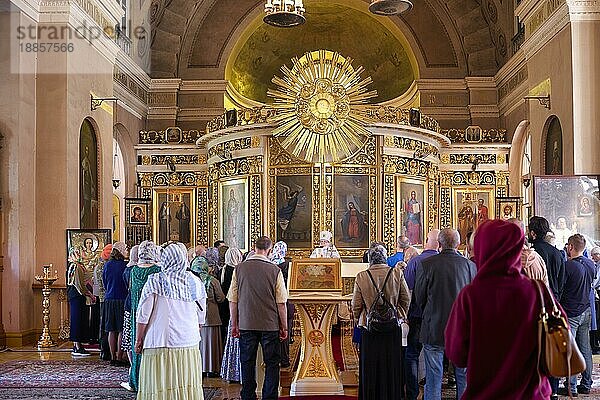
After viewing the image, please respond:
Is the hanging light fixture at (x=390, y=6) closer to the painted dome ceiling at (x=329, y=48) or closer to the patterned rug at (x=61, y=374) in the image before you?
the patterned rug at (x=61, y=374)

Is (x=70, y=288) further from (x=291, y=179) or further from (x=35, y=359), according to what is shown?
(x=291, y=179)

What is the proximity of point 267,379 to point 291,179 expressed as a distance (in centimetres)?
1102

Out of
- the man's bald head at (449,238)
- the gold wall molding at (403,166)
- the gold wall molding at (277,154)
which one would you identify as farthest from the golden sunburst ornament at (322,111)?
the man's bald head at (449,238)

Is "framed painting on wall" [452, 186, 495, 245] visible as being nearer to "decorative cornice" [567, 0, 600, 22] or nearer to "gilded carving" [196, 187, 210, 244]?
"gilded carving" [196, 187, 210, 244]

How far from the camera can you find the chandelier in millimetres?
14789

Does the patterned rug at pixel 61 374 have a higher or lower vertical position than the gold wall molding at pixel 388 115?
lower

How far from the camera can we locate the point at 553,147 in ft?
56.5

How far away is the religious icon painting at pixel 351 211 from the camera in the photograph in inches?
753

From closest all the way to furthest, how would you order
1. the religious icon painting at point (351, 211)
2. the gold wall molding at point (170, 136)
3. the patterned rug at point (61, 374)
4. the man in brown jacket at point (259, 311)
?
1. the man in brown jacket at point (259, 311)
2. the patterned rug at point (61, 374)
3. the religious icon painting at point (351, 211)
4. the gold wall molding at point (170, 136)

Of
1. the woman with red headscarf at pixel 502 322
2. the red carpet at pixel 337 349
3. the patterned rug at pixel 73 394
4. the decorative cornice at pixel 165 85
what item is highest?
the decorative cornice at pixel 165 85

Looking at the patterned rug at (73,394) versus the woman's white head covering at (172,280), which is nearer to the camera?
the woman's white head covering at (172,280)

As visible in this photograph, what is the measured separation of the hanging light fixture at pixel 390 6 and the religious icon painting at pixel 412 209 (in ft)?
22.1

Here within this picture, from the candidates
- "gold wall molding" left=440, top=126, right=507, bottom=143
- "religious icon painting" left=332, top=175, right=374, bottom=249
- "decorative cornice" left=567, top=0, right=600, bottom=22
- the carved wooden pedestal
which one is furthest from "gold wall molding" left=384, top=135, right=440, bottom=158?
the carved wooden pedestal

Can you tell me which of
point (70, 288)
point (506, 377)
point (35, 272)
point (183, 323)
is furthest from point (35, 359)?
point (506, 377)
